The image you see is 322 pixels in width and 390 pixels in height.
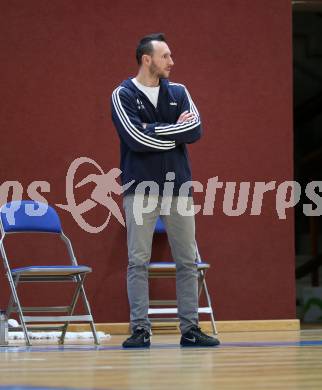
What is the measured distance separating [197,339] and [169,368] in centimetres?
131

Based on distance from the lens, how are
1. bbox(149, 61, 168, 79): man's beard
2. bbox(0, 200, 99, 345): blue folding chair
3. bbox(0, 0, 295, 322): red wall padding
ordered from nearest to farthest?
1. bbox(149, 61, 168, 79): man's beard
2. bbox(0, 200, 99, 345): blue folding chair
3. bbox(0, 0, 295, 322): red wall padding

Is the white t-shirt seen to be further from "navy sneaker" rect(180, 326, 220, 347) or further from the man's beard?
"navy sneaker" rect(180, 326, 220, 347)

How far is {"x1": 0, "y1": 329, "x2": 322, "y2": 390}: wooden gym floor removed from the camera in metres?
2.55

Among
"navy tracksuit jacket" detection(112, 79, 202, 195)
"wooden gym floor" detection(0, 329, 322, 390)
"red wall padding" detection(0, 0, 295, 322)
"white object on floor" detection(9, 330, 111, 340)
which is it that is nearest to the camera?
"wooden gym floor" detection(0, 329, 322, 390)

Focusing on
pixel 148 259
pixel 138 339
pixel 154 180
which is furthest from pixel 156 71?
pixel 138 339

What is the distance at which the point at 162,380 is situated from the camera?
264 centimetres

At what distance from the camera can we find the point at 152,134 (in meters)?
4.32

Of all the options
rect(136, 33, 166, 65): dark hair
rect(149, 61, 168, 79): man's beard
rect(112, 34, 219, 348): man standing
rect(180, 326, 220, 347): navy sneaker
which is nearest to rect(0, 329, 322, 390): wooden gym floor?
rect(180, 326, 220, 347): navy sneaker

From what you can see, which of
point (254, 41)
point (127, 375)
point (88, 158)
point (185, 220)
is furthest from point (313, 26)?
point (127, 375)

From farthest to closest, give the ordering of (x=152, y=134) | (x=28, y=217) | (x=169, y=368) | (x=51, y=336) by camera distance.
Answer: (x=51, y=336)
(x=28, y=217)
(x=152, y=134)
(x=169, y=368)

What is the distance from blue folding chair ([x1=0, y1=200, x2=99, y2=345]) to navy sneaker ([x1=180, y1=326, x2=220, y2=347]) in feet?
2.79

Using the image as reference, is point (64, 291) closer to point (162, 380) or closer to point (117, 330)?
point (117, 330)

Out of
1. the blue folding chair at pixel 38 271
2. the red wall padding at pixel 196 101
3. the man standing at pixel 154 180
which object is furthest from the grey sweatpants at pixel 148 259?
the red wall padding at pixel 196 101

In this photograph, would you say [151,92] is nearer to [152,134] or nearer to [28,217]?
[152,134]
